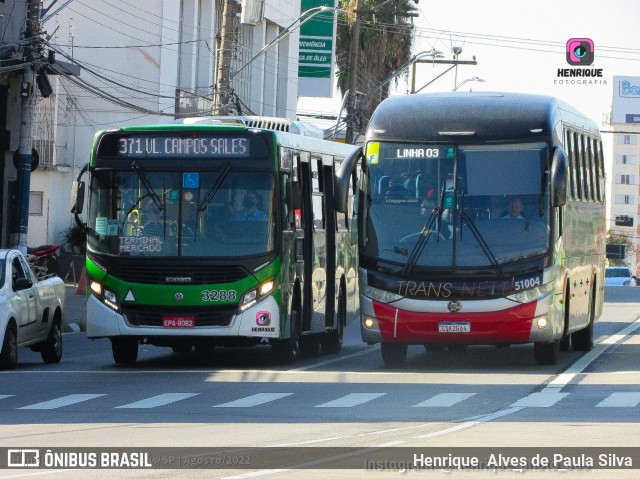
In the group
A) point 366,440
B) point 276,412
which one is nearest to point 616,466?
point 366,440

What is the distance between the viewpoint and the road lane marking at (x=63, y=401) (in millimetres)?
16109

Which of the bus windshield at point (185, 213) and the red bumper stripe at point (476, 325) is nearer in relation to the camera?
the red bumper stripe at point (476, 325)

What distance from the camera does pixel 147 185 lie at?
66.8 feet

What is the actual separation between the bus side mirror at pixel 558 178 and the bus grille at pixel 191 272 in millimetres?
4016

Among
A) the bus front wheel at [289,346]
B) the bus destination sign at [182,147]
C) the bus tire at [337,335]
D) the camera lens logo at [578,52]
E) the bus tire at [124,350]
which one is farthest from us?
the camera lens logo at [578,52]

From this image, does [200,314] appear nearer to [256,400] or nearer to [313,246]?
[313,246]

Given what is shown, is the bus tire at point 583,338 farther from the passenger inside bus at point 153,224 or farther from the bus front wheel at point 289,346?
the passenger inside bus at point 153,224

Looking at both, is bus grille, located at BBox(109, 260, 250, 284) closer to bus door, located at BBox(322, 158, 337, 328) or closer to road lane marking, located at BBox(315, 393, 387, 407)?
road lane marking, located at BBox(315, 393, 387, 407)

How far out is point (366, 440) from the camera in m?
12.6

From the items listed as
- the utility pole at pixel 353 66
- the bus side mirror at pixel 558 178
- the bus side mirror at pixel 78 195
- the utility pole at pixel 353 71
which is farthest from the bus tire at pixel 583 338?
the utility pole at pixel 353 71

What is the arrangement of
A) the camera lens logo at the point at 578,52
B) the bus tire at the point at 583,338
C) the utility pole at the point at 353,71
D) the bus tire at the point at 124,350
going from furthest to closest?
1. the camera lens logo at the point at 578,52
2. the utility pole at the point at 353,71
3. the bus tire at the point at 583,338
4. the bus tire at the point at 124,350

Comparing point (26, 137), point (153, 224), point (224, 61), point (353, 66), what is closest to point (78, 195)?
point (153, 224)

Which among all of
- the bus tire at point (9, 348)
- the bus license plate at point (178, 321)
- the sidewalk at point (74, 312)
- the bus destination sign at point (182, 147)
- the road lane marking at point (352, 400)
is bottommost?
the sidewalk at point (74, 312)

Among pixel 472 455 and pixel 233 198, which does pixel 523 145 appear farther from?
pixel 472 455
